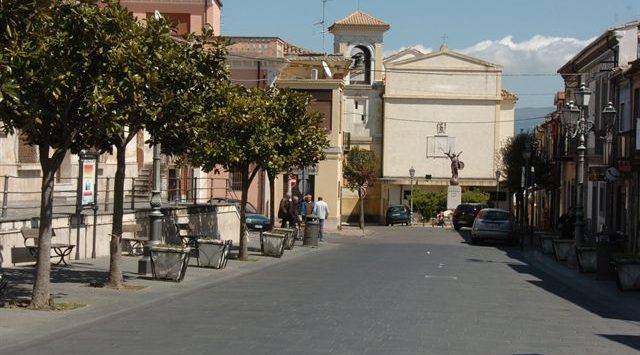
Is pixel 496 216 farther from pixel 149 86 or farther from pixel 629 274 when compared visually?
pixel 149 86

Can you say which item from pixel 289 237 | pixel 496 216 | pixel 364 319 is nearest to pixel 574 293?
pixel 364 319

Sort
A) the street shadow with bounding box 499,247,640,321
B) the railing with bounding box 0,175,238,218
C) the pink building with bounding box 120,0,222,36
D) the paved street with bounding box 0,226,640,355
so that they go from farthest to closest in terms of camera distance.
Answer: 1. the pink building with bounding box 120,0,222,36
2. the railing with bounding box 0,175,238,218
3. the street shadow with bounding box 499,247,640,321
4. the paved street with bounding box 0,226,640,355

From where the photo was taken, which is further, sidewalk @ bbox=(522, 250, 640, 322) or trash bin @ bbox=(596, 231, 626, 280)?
trash bin @ bbox=(596, 231, 626, 280)

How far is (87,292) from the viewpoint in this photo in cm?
1697

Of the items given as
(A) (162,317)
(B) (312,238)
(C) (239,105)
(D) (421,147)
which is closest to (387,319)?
(A) (162,317)

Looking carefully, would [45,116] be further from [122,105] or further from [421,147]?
[421,147]

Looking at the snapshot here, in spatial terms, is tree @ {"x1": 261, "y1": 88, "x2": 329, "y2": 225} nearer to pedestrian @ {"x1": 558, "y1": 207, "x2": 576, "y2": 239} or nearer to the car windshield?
pedestrian @ {"x1": 558, "y1": 207, "x2": 576, "y2": 239}

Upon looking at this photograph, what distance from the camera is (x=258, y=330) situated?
12930 millimetres

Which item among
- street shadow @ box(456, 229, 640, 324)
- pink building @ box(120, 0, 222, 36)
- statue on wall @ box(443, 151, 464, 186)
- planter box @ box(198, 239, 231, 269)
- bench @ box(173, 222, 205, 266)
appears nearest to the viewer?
street shadow @ box(456, 229, 640, 324)

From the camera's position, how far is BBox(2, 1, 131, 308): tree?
45.7 feet

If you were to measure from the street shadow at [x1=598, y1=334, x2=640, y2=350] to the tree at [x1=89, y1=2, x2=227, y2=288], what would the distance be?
7.62m

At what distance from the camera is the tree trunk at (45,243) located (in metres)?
14.4

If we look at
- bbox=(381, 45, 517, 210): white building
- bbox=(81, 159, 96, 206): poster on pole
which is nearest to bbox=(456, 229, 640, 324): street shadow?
bbox=(81, 159, 96, 206): poster on pole

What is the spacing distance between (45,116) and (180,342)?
15.5 ft
